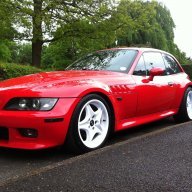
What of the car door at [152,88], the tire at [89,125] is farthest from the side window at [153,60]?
the tire at [89,125]

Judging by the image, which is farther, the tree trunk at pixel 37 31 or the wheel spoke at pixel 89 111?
the tree trunk at pixel 37 31

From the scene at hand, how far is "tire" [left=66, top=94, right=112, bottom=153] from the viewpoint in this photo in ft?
14.0

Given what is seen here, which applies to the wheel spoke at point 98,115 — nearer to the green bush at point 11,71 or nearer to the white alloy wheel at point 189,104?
the white alloy wheel at point 189,104

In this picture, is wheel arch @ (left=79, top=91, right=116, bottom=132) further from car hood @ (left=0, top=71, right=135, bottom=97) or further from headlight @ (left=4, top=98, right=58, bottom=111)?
headlight @ (left=4, top=98, right=58, bottom=111)

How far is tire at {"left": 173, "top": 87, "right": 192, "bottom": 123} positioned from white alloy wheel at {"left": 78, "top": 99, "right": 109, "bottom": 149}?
7.12 ft

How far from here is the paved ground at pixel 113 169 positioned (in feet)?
10.2

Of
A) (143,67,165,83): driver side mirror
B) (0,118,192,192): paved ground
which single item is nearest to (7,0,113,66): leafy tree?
(143,67,165,83): driver side mirror

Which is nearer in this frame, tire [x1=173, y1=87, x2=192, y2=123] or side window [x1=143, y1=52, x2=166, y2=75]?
side window [x1=143, y1=52, x2=166, y2=75]

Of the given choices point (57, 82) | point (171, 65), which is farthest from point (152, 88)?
point (57, 82)

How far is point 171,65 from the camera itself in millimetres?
6777

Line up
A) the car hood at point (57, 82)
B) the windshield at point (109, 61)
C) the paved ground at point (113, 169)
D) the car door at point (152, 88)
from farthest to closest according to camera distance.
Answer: the windshield at point (109, 61) < the car door at point (152, 88) < the car hood at point (57, 82) < the paved ground at point (113, 169)

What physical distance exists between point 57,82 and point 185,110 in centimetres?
285

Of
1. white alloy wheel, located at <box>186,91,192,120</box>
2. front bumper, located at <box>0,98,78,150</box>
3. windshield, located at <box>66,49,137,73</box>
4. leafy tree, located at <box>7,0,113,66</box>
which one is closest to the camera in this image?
front bumper, located at <box>0,98,78,150</box>

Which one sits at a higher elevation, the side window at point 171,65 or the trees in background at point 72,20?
the trees in background at point 72,20
